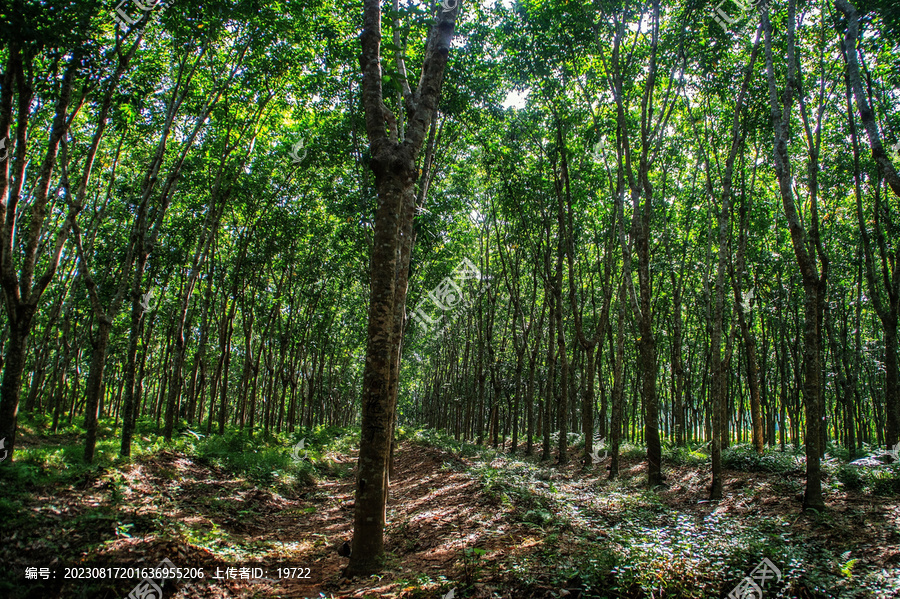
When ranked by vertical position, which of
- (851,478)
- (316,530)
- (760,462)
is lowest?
(316,530)

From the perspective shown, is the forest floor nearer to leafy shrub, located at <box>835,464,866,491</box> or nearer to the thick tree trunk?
leafy shrub, located at <box>835,464,866,491</box>

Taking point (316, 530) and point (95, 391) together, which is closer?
point (316, 530)

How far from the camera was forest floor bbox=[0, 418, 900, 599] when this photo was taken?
14.9 feet

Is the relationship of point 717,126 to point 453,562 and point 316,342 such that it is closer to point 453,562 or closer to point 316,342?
point 453,562

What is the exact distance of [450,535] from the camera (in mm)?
6840

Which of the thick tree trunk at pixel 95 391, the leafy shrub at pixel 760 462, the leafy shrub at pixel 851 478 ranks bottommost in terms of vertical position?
the leafy shrub at pixel 760 462

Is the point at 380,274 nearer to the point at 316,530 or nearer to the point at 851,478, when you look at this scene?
the point at 316,530

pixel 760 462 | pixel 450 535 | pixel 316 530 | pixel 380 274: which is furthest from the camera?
pixel 760 462

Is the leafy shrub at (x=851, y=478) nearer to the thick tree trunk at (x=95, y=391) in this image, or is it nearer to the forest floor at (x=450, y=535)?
the forest floor at (x=450, y=535)

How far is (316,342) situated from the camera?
2862 cm

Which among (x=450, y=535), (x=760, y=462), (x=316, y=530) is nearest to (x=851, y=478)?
(x=760, y=462)

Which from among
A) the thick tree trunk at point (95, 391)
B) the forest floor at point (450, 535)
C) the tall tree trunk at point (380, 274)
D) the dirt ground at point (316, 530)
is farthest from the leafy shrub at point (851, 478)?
the thick tree trunk at point (95, 391)

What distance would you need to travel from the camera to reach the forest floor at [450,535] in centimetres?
455

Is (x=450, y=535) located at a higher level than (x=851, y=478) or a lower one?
lower
